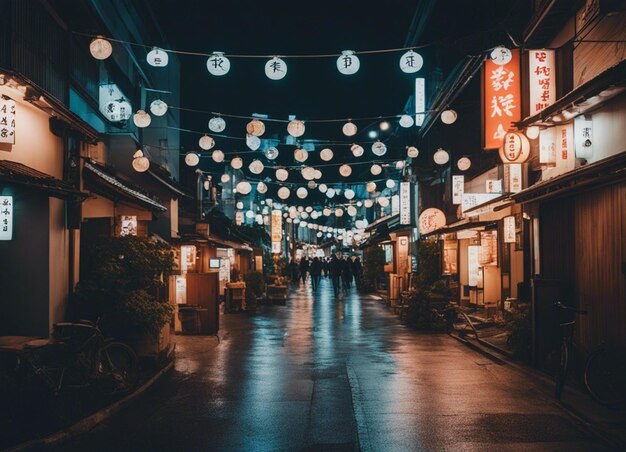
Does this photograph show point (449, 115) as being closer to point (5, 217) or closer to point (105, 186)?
point (105, 186)

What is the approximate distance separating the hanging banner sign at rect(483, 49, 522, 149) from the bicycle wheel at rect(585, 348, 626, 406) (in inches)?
330

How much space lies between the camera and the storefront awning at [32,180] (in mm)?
9906

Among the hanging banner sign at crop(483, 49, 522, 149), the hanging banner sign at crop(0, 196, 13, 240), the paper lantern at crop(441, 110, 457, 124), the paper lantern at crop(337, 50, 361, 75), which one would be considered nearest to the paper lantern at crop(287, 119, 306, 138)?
the paper lantern at crop(337, 50, 361, 75)

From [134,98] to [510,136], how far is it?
1581 cm

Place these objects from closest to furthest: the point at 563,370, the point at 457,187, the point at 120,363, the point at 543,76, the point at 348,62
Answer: the point at 563,370 → the point at 120,363 → the point at 543,76 → the point at 348,62 → the point at 457,187

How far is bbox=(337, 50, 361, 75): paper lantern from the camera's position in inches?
655

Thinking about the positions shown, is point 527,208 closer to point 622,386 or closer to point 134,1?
point 622,386

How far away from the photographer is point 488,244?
22734mm

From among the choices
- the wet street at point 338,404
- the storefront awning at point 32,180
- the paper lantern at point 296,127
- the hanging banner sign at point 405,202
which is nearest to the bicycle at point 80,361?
the wet street at point 338,404

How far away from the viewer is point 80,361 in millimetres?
10633

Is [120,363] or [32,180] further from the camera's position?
[120,363]

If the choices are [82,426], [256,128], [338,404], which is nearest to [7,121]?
[82,426]

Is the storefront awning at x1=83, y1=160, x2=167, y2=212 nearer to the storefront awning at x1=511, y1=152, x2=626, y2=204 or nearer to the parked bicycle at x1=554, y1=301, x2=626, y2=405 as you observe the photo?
the storefront awning at x1=511, y1=152, x2=626, y2=204

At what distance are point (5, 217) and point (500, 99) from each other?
13123 millimetres
